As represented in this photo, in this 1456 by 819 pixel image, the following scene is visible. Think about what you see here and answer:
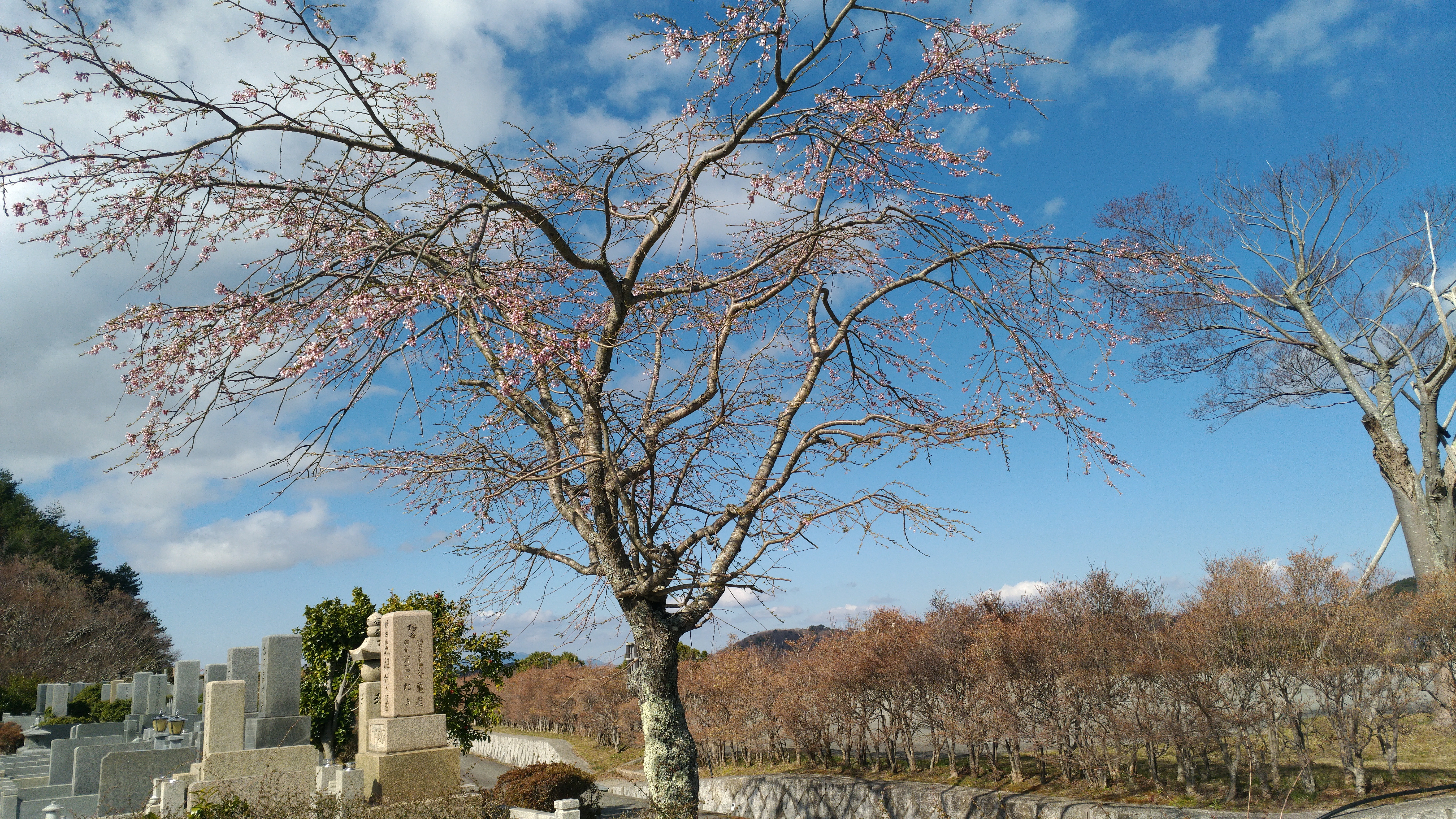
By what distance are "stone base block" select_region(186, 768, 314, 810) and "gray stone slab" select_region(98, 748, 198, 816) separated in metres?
2.87

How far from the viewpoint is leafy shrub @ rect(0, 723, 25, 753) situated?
19.8 meters

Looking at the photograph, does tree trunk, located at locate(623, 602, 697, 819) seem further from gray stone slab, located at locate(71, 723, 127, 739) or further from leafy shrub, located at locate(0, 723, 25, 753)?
leafy shrub, located at locate(0, 723, 25, 753)

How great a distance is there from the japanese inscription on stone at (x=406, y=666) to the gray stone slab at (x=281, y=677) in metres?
2.32

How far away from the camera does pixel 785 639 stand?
23047 mm

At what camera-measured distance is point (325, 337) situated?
571 cm

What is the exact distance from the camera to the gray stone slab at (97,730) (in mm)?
18625

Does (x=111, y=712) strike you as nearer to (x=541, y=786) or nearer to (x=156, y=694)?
(x=156, y=694)

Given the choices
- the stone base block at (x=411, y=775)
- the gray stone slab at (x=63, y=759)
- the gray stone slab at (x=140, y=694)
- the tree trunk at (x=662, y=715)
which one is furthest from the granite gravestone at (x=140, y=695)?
the tree trunk at (x=662, y=715)

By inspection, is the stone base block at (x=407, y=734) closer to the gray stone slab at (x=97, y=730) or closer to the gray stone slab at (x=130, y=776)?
the gray stone slab at (x=130, y=776)

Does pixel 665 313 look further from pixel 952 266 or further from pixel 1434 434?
pixel 1434 434

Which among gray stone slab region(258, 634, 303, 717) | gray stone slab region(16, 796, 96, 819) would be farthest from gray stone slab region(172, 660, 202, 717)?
gray stone slab region(258, 634, 303, 717)

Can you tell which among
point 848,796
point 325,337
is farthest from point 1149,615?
point 325,337

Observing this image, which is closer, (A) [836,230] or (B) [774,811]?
(A) [836,230]

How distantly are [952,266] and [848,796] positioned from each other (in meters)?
11.5
